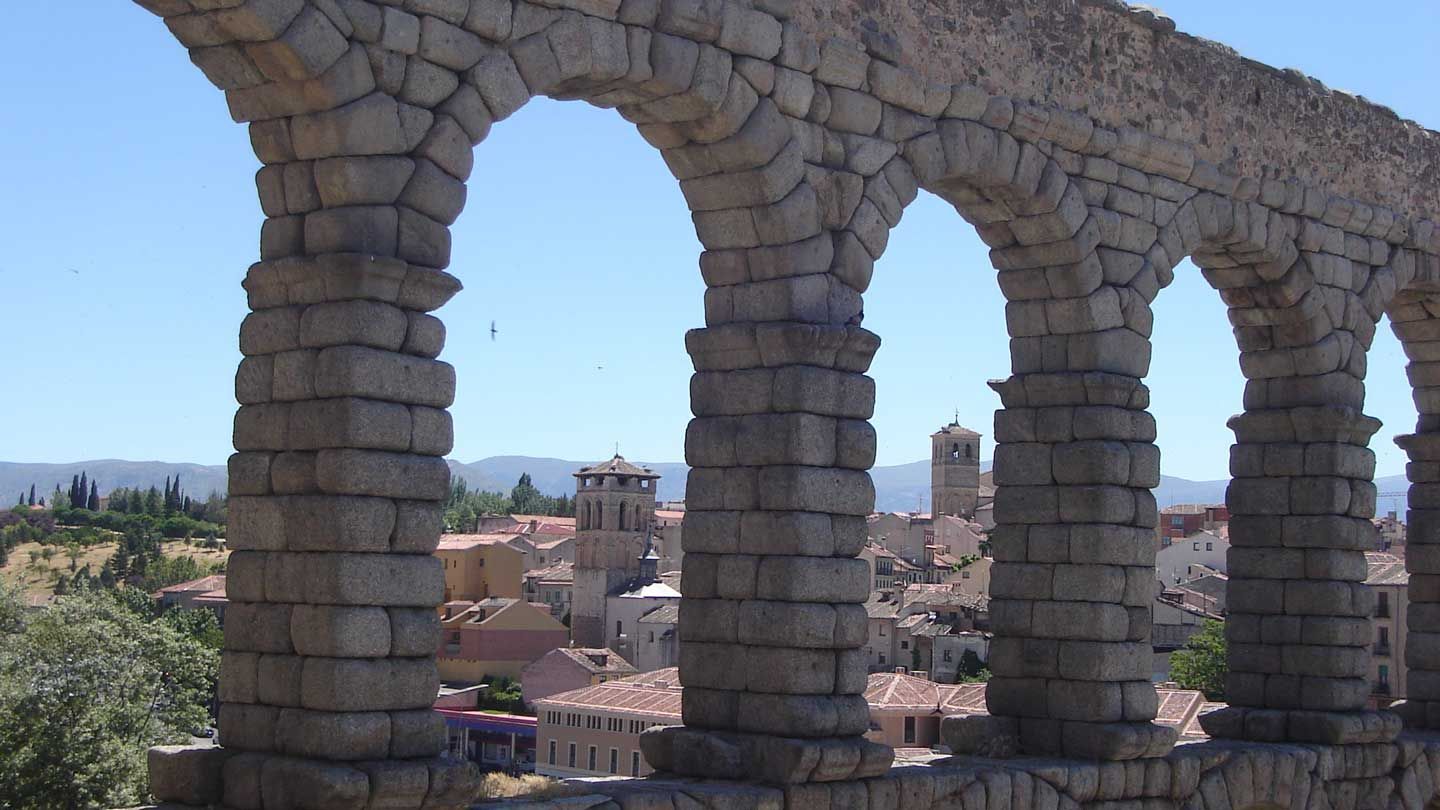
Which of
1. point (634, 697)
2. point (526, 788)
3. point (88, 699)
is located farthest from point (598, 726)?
point (526, 788)

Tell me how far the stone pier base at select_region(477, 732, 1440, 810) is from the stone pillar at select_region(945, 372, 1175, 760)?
13.6 inches

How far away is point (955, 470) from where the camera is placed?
109812 mm

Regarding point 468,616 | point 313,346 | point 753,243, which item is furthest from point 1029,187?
point 468,616

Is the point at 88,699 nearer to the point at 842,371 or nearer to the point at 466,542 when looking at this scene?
the point at 842,371

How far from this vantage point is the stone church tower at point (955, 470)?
107500mm

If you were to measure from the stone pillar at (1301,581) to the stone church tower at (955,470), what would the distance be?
293 feet

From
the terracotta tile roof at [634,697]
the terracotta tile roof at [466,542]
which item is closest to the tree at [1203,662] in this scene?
the terracotta tile roof at [634,697]

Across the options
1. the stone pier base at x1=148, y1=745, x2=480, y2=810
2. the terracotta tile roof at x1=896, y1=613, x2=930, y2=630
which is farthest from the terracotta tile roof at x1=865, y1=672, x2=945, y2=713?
the terracotta tile roof at x1=896, y1=613, x2=930, y2=630

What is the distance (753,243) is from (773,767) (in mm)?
3319

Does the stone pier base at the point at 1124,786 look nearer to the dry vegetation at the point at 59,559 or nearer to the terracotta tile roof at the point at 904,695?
the terracotta tile roof at the point at 904,695

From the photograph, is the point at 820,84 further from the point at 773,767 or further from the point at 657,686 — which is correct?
the point at 657,686

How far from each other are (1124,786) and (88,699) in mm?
17670

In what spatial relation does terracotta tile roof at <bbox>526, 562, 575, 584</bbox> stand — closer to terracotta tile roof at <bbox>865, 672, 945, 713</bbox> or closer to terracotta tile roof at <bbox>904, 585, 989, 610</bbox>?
terracotta tile roof at <bbox>904, 585, 989, 610</bbox>

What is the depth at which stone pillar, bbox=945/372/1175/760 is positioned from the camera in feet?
45.9
